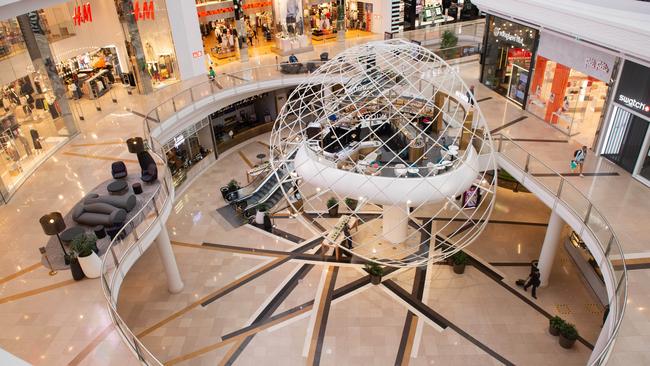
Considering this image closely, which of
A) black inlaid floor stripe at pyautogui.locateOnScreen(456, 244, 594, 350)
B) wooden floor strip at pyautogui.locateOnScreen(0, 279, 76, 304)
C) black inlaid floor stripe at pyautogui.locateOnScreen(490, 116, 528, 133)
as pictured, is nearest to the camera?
wooden floor strip at pyautogui.locateOnScreen(0, 279, 76, 304)

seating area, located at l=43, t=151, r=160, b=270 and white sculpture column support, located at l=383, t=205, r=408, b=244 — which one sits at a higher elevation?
seating area, located at l=43, t=151, r=160, b=270

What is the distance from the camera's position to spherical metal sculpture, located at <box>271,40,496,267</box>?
12.6 metres

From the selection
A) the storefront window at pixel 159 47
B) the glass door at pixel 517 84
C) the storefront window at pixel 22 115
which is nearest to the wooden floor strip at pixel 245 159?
the storefront window at pixel 159 47

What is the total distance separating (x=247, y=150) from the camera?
83.1 feet

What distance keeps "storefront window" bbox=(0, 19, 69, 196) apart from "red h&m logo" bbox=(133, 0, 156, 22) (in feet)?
18.7

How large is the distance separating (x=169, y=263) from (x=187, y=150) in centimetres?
884

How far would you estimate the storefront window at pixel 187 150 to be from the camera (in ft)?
68.6

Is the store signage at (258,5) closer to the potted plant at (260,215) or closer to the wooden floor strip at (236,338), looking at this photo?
the potted plant at (260,215)

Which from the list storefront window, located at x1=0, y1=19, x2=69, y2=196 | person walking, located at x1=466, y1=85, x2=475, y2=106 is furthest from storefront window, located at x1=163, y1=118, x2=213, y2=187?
person walking, located at x1=466, y1=85, x2=475, y2=106

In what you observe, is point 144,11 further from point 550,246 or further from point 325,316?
point 550,246

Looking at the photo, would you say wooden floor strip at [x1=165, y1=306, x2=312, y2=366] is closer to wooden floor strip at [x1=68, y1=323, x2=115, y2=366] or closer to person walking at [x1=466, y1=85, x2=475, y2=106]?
wooden floor strip at [x1=68, y1=323, x2=115, y2=366]

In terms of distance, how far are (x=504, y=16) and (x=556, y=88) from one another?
4.09m

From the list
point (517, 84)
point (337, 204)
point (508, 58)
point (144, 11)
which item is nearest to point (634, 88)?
point (517, 84)

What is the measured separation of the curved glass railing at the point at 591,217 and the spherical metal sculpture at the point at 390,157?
2.88ft
